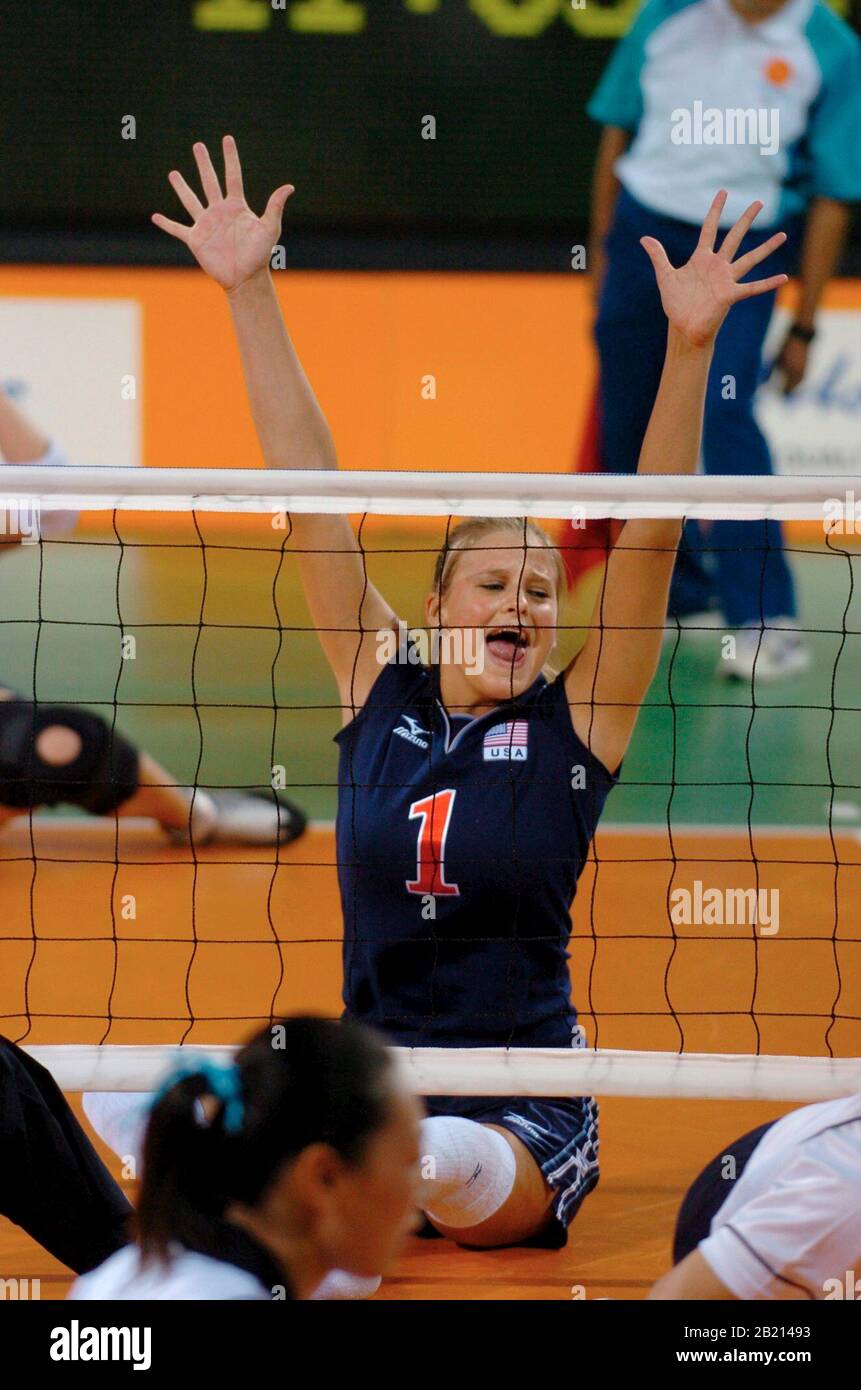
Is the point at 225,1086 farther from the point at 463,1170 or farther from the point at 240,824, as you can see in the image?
the point at 240,824

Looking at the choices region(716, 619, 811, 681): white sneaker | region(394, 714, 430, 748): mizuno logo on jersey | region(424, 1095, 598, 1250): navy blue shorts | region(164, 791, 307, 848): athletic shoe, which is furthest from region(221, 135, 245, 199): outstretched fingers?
region(716, 619, 811, 681): white sneaker

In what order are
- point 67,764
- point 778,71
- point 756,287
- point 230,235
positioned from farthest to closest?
point 778,71 < point 67,764 < point 230,235 < point 756,287

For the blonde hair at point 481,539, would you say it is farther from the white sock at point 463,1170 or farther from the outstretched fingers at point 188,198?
the white sock at point 463,1170

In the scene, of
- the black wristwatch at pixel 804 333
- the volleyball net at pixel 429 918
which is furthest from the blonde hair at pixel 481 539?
the black wristwatch at pixel 804 333

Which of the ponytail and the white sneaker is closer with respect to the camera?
the ponytail

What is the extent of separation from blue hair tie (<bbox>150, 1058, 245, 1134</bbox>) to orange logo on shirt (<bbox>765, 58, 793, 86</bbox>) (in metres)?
6.63

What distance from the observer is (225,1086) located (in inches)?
73.0

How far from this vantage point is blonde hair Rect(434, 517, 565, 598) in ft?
9.90

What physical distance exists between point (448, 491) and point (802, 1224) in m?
1.40

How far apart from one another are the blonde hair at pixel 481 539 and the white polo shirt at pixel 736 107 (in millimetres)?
4989

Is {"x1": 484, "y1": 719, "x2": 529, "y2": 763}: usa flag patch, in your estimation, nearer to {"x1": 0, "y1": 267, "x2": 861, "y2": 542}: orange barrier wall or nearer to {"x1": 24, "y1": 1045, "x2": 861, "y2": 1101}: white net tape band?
{"x1": 24, "y1": 1045, "x2": 861, "y2": 1101}: white net tape band

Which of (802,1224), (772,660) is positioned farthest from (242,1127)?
(772,660)

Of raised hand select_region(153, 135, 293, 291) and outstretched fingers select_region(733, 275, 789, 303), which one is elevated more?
raised hand select_region(153, 135, 293, 291)

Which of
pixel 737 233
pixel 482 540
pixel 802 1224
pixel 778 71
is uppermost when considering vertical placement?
pixel 778 71
